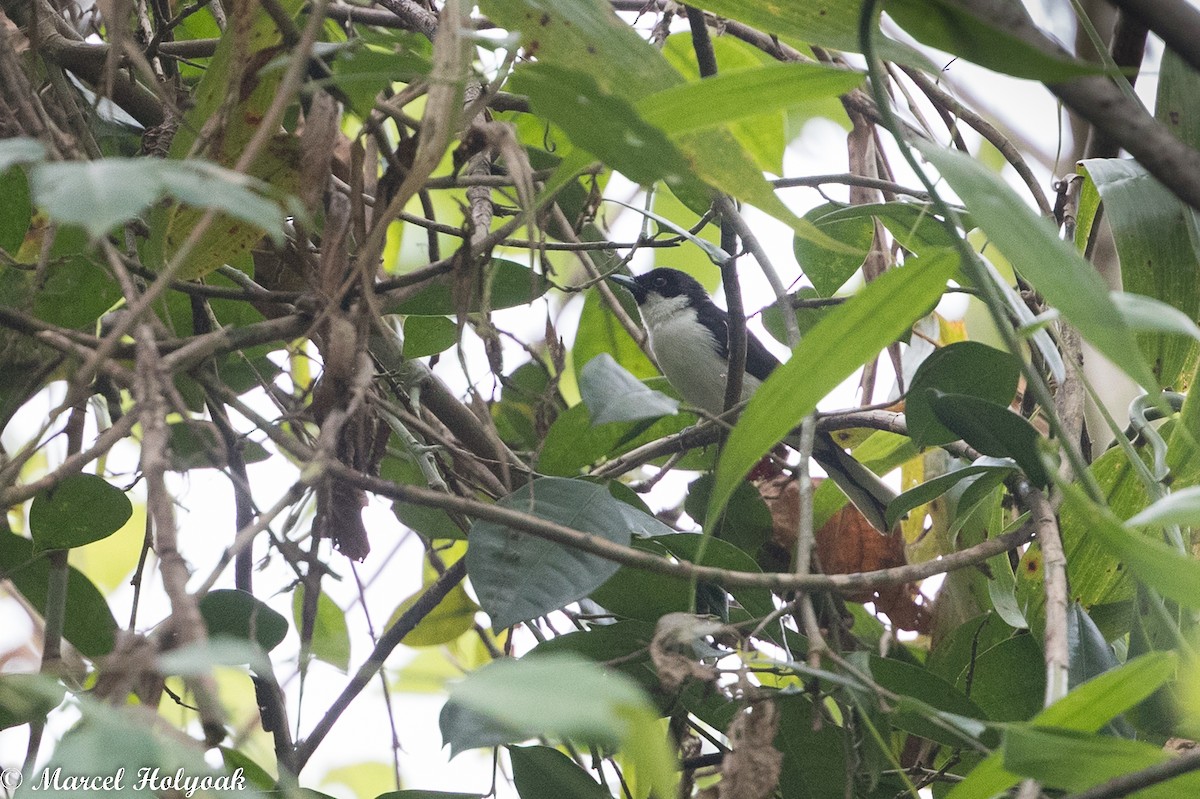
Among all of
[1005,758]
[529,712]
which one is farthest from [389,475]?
[529,712]

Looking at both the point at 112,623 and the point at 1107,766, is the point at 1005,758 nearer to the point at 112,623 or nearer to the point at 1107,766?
the point at 1107,766

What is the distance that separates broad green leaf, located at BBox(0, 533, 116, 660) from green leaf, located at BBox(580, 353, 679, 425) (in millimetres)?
827

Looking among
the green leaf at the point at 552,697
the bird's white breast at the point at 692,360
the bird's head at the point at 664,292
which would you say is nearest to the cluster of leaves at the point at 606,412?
the green leaf at the point at 552,697

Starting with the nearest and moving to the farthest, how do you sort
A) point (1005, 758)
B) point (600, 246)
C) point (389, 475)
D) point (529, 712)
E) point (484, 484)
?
point (529, 712) < point (1005, 758) < point (600, 246) < point (484, 484) < point (389, 475)

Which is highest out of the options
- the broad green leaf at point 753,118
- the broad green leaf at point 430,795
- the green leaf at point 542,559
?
the broad green leaf at point 753,118

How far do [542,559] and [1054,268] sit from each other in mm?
655

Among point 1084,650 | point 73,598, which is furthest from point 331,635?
point 1084,650

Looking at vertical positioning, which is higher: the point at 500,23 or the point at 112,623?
the point at 500,23

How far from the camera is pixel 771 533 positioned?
1.83 metres

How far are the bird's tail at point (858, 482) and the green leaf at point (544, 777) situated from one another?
74 centimetres

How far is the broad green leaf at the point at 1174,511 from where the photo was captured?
0.77 meters

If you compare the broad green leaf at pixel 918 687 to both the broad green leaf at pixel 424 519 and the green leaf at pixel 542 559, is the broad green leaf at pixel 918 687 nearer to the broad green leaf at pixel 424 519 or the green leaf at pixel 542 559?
the green leaf at pixel 542 559

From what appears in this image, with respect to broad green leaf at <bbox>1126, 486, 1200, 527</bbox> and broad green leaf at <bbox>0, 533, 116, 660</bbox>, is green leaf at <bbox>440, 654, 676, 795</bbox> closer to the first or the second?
broad green leaf at <bbox>1126, 486, 1200, 527</bbox>

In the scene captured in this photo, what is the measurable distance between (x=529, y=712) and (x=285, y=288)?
1301mm
